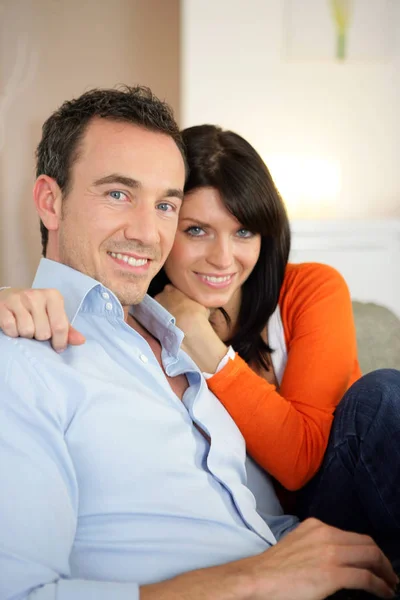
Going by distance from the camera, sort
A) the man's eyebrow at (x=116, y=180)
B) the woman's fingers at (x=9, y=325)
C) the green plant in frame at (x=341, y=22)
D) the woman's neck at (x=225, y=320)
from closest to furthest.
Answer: the woman's fingers at (x=9, y=325) → the man's eyebrow at (x=116, y=180) → the woman's neck at (x=225, y=320) → the green plant in frame at (x=341, y=22)

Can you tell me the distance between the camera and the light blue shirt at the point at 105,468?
83 cm

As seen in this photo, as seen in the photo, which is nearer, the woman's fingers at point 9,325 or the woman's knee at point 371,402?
A: the woman's fingers at point 9,325

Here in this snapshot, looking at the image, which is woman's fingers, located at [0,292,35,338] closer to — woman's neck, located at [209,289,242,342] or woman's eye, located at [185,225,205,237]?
woman's eye, located at [185,225,205,237]

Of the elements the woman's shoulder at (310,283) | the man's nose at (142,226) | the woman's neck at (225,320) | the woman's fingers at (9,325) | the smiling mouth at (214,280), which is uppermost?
the man's nose at (142,226)

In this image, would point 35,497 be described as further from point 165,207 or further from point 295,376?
point 295,376

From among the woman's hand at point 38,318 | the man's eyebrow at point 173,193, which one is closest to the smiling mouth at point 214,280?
the man's eyebrow at point 173,193

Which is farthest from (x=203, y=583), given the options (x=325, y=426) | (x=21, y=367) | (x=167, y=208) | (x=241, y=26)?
(x=241, y=26)

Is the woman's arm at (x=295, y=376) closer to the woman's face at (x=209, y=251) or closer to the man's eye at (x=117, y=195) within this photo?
the woman's face at (x=209, y=251)

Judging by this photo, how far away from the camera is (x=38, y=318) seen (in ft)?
3.21

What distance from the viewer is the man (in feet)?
2.81

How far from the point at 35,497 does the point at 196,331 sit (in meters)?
0.74

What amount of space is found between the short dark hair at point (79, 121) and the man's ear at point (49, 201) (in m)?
0.01

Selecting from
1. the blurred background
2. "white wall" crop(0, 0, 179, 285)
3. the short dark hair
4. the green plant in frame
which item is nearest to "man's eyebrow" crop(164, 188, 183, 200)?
the short dark hair

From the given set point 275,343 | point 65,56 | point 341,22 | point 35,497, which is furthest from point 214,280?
point 65,56
